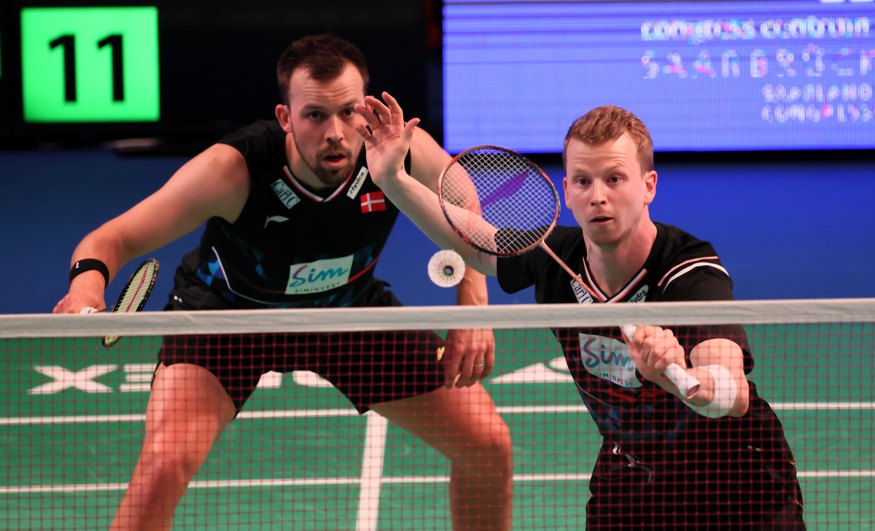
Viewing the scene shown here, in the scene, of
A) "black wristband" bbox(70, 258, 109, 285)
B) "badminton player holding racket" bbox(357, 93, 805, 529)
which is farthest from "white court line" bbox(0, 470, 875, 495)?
"black wristband" bbox(70, 258, 109, 285)

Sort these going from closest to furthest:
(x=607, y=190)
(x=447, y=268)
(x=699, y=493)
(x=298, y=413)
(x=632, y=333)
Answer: (x=632, y=333) → (x=607, y=190) → (x=699, y=493) → (x=447, y=268) → (x=298, y=413)

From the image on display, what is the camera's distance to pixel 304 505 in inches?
190

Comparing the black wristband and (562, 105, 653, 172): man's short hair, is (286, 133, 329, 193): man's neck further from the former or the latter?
(562, 105, 653, 172): man's short hair

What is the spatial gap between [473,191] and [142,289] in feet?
3.47

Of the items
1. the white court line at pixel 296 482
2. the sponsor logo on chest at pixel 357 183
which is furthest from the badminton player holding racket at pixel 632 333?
the white court line at pixel 296 482

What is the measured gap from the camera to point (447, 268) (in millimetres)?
3672

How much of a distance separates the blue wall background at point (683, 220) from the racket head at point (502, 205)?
12.7 feet

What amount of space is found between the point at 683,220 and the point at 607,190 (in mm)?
6675

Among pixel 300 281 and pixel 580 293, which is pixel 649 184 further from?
pixel 300 281

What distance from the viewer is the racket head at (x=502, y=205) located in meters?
3.65

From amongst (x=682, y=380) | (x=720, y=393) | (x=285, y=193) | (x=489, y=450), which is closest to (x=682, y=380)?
(x=682, y=380)

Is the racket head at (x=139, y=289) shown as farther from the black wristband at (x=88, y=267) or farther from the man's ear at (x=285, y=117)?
the man's ear at (x=285, y=117)

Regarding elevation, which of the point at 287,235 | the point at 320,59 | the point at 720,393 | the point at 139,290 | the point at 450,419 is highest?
the point at 320,59

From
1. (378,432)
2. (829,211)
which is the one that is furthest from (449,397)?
(829,211)
